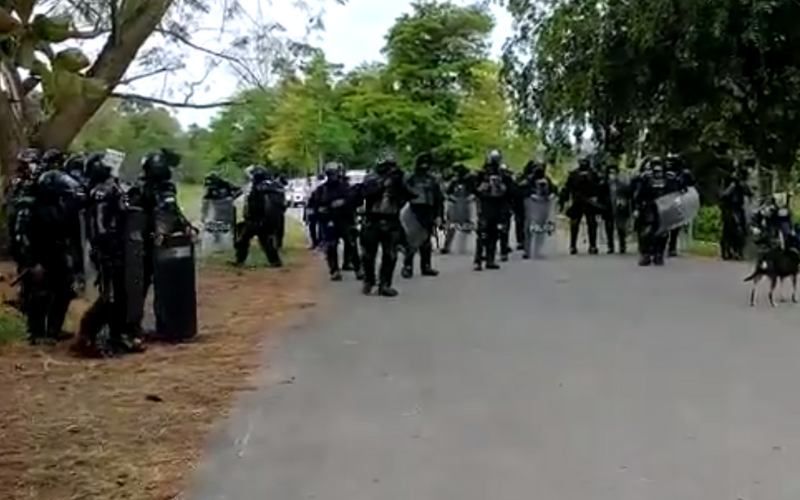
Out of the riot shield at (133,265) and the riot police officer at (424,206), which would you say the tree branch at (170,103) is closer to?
the riot police officer at (424,206)

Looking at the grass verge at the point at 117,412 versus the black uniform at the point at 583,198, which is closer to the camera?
the grass verge at the point at 117,412

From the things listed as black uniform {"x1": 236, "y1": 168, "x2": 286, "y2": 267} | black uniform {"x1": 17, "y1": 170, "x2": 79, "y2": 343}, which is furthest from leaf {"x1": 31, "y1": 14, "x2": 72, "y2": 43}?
black uniform {"x1": 236, "y1": 168, "x2": 286, "y2": 267}

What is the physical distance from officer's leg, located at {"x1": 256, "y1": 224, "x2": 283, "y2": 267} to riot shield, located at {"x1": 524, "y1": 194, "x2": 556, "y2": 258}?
4217mm

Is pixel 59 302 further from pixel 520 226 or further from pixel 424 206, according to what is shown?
pixel 520 226

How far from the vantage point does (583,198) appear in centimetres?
2270

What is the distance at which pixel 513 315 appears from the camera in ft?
46.2

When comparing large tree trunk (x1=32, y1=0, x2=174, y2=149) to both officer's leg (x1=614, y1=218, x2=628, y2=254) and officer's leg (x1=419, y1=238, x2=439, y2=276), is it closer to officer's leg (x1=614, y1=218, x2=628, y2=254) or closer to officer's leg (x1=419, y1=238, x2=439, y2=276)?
officer's leg (x1=419, y1=238, x2=439, y2=276)

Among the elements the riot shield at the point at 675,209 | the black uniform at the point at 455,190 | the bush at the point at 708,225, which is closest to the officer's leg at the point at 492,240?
the black uniform at the point at 455,190

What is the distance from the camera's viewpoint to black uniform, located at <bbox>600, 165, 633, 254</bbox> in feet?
75.3

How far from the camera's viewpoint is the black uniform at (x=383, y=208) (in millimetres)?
15672

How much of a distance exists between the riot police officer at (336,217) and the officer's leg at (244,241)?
1.45 metres

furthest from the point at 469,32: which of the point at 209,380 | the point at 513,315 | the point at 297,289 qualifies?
the point at 209,380

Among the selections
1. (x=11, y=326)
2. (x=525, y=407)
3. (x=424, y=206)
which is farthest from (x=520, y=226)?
(x=525, y=407)

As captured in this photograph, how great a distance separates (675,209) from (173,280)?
1113 centimetres
